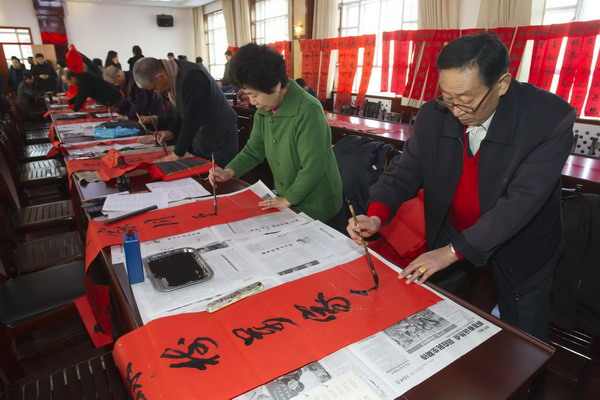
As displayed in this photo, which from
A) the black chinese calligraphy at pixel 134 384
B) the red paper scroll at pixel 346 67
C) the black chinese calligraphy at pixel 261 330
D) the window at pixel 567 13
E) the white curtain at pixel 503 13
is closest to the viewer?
the black chinese calligraphy at pixel 134 384

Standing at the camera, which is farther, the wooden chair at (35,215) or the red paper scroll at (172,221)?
the wooden chair at (35,215)

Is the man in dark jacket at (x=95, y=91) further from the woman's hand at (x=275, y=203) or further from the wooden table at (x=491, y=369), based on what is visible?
the wooden table at (x=491, y=369)

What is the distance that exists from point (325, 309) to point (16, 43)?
13.8 metres

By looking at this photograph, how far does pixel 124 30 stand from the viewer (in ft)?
40.1

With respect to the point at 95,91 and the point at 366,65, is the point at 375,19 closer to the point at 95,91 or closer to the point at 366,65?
the point at 366,65

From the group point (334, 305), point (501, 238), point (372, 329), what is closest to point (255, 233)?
point (334, 305)

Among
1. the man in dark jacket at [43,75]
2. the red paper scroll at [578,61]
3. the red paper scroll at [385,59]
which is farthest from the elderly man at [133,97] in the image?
the man in dark jacket at [43,75]

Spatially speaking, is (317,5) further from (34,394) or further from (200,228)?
(34,394)

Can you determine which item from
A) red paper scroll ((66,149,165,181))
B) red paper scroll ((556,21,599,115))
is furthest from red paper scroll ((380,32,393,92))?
red paper scroll ((66,149,165,181))

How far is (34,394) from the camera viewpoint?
3.23 feet

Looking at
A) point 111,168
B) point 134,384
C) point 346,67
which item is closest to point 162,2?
point 346,67

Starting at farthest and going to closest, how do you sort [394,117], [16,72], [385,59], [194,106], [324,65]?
[16,72]
[324,65]
[385,59]
[394,117]
[194,106]

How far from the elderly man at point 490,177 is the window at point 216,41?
11697 mm

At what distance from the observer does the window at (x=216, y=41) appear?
1198 cm
